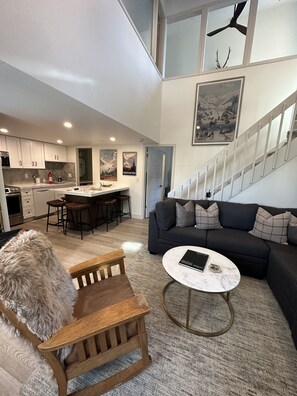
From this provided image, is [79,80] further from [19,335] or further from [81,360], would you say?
[81,360]

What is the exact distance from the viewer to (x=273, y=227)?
7.33 ft

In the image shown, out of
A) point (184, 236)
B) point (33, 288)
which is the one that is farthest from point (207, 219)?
point (33, 288)

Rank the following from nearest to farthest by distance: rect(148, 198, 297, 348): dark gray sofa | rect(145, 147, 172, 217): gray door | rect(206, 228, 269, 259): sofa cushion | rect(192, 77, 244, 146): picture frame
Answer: rect(148, 198, 297, 348): dark gray sofa
rect(206, 228, 269, 259): sofa cushion
rect(192, 77, 244, 146): picture frame
rect(145, 147, 172, 217): gray door

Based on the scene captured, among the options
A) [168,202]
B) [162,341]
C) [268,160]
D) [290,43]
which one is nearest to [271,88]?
[290,43]

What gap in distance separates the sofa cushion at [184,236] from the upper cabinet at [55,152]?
4.31 metres

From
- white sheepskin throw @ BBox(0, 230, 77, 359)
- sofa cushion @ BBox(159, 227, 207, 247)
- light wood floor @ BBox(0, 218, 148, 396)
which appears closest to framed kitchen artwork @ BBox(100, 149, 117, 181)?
light wood floor @ BBox(0, 218, 148, 396)

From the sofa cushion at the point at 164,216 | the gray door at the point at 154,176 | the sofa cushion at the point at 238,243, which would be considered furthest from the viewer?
the gray door at the point at 154,176

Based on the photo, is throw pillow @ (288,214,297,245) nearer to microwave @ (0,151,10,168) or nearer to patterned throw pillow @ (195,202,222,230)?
patterned throw pillow @ (195,202,222,230)

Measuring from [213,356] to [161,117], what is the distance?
4506 mm

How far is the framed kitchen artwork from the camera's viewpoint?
4797mm

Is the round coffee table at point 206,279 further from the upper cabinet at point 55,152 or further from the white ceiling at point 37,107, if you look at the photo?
the upper cabinet at point 55,152

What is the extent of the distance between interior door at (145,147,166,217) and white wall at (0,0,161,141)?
5.04ft

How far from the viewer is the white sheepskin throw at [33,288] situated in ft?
2.47

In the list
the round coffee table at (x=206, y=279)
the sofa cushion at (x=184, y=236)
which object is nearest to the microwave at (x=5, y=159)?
the sofa cushion at (x=184, y=236)
